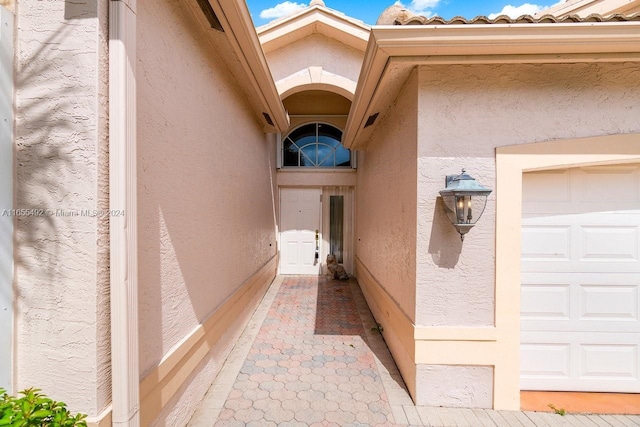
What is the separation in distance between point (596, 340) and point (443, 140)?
2647 millimetres

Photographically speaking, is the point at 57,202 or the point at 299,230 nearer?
the point at 57,202

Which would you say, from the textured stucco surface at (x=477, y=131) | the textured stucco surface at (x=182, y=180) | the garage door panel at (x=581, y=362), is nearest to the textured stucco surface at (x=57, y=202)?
the textured stucco surface at (x=182, y=180)

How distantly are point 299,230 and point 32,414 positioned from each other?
22.4 feet

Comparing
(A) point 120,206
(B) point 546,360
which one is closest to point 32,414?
(A) point 120,206

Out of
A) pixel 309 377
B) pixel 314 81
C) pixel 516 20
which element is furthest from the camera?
pixel 314 81

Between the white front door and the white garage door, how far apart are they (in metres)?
5.66

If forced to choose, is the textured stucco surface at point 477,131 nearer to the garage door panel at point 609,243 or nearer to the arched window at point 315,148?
the garage door panel at point 609,243

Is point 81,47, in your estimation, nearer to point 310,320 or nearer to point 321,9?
point 310,320

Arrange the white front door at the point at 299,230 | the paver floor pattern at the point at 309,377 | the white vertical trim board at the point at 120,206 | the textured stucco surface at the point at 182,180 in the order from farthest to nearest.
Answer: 1. the white front door at the point at 299,230
2. the paver floor pattern at the point at 309,377
3. the textured stucco surface at the point at 182,180
4. the white vertical trim board at the point at 120,206

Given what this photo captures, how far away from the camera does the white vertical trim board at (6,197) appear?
141cm

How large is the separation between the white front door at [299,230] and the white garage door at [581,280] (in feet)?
18.6

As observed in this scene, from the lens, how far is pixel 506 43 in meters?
2.32

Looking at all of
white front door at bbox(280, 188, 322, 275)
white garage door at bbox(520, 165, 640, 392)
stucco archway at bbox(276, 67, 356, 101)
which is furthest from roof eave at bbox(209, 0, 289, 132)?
white front door at bbox(280, 188, 322, 275)

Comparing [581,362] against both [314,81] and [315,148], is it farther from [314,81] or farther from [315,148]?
[315,148]
